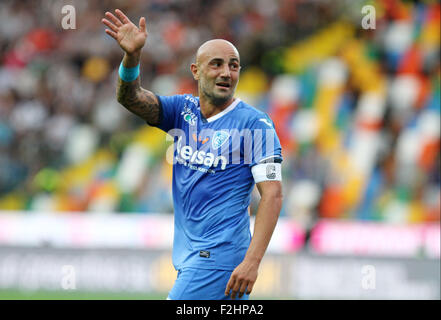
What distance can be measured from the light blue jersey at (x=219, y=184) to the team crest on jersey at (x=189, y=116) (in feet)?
0.21

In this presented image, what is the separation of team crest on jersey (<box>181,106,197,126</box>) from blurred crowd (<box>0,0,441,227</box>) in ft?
24.7

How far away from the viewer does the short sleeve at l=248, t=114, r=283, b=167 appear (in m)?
4.97

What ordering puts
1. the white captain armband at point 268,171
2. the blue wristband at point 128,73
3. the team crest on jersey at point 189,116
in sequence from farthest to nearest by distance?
the team crest on jersey at point 189,116, the blue wristband at point 128,73, the white captain armband at point 268,171

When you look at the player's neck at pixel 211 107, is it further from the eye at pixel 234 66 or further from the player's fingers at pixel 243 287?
the player's fingers at pixel 243 287

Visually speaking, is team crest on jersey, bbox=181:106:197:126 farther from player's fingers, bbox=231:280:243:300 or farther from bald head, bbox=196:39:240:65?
player's fingers, bbox=231:280:243:300

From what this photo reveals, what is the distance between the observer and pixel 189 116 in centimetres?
542

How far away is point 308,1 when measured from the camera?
15492 mm

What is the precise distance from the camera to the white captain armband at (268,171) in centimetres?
493

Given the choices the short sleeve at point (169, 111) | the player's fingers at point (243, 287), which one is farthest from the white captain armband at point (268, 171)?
the short sleeve at point (169, 111)

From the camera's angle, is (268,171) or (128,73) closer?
(268,171)

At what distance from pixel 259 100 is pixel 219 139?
9.58 metres

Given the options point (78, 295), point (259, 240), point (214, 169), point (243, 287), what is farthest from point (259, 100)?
point (243, 287)

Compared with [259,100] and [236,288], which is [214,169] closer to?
[236,288]
